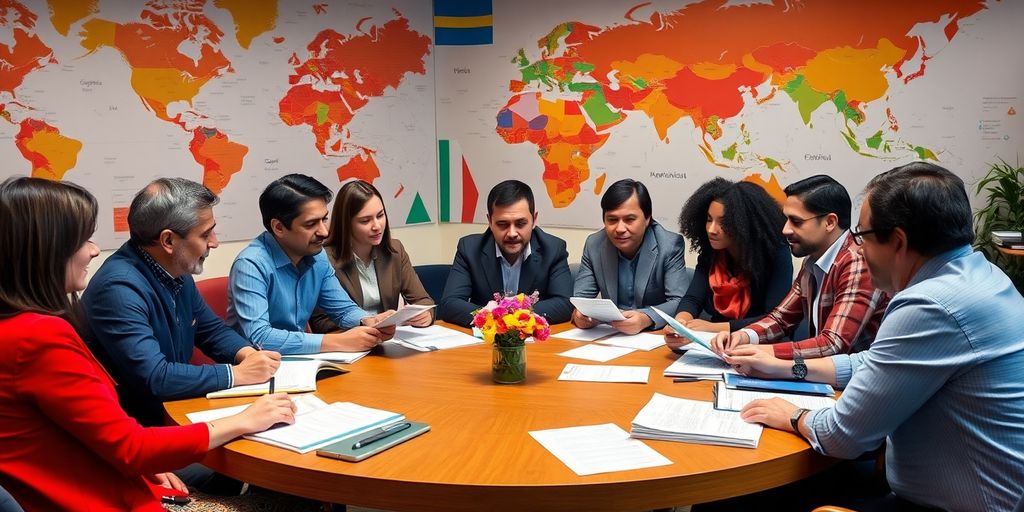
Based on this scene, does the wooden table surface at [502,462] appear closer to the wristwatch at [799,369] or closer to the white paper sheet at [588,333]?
the wristwatch at [799,369]

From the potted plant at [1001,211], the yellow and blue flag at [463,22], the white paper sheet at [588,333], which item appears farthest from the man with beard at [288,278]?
the potted plant at [1001,211]

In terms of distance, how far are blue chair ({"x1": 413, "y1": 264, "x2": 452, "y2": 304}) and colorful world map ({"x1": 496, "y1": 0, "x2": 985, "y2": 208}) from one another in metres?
1.35

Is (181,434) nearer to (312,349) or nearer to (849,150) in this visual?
(312,349)

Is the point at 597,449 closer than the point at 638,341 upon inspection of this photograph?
Yes

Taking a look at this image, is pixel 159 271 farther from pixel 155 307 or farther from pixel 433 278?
pixel 433 278

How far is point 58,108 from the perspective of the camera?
4.33 metres

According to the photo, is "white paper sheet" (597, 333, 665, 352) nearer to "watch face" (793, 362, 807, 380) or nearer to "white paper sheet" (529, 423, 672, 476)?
"watch face" (793, 362, 807, 380)

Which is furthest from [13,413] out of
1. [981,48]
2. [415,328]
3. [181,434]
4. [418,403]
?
[981,48]

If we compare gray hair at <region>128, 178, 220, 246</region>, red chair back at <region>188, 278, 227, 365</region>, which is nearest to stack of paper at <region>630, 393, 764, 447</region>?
gray hair at <region>128, 178, 220, 246</region>

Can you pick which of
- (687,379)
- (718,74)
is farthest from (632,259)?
(718,74)

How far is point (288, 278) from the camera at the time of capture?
10.8 feet

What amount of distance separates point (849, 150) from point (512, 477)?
3.58 m

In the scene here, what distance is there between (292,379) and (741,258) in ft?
6.34

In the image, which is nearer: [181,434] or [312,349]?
[181,434]
